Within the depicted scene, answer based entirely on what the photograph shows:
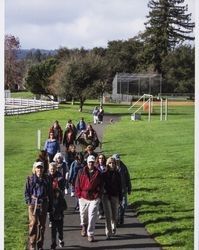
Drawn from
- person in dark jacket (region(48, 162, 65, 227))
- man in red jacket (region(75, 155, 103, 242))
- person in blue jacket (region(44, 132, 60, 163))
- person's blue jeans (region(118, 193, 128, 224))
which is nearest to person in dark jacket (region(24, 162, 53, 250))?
person in dark jacket (region(48, 162, 65, 227))

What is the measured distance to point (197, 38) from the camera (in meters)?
6.82

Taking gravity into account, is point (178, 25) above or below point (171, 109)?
above

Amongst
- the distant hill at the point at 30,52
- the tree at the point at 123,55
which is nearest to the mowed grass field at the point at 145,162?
the tree at the point at 123,55

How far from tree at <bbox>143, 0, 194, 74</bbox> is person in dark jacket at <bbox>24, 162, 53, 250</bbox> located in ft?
5.92

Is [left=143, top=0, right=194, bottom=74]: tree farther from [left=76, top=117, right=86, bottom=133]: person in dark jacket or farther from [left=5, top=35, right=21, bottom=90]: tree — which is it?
[left=5, top=35, right=21, bottom=90]: tree

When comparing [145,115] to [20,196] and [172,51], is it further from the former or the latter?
[20,196]

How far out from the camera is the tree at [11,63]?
Result: 7000mm

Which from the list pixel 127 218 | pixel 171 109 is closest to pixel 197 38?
pixel 171 109

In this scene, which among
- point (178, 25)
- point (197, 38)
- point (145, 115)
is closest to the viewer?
point (197, 38)

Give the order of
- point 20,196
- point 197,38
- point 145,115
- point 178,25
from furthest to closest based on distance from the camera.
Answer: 1. point 145,115
2. point 20,196
3. point 178,25
4. point 197,38

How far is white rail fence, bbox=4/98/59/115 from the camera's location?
724 cm

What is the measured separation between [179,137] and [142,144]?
693mm

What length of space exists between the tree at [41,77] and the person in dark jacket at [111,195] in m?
1.10

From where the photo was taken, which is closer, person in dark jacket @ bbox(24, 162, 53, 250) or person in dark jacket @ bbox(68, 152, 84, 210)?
person in dark jacket @ bbox(24, 162, 53, 250)
